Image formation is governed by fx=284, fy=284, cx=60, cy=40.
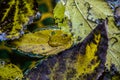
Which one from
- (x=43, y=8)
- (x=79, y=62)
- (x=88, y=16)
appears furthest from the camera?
(x=43, y=8)

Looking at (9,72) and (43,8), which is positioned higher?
(43,8)

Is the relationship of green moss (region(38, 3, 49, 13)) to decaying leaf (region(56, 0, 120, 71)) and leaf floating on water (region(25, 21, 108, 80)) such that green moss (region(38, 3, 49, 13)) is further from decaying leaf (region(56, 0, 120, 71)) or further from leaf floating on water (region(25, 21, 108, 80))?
leaf floating on water (region(25, 21, 108, 80))

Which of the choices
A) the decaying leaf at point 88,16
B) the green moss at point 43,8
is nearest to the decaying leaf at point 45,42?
the decaying leaf at point 88,16

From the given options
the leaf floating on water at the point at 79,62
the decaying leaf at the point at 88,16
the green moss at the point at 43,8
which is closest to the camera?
the leaf floating on water at the point at 79,62

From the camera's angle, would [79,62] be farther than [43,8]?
No

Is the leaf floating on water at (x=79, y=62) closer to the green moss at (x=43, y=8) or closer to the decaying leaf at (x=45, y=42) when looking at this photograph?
the decaying leaf at (x=45, y=42)

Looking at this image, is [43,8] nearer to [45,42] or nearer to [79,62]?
[45,42]

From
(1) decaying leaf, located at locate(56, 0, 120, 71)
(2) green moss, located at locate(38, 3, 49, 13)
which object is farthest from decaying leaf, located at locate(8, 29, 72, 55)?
(2) green moss, located at locate(38, 3, 49, 13)

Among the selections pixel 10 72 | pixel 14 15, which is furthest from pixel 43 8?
pixel 10 72

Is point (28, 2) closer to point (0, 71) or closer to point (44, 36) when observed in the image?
point (44, 36)
